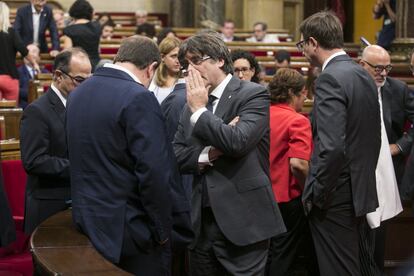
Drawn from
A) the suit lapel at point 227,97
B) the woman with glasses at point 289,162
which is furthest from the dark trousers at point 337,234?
the suit lapel at point 227,97

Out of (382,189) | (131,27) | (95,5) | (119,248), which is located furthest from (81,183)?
(95,5)

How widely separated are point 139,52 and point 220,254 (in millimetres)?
1005

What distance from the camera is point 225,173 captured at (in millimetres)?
4297

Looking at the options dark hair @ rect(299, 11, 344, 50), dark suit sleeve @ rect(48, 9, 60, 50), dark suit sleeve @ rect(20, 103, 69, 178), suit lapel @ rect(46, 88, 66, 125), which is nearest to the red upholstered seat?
dark suit sleeve @ rect(20, 103, 69, 178)

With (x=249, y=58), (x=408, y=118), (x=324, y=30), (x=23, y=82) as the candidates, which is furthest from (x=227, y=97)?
(x=23, y=82)

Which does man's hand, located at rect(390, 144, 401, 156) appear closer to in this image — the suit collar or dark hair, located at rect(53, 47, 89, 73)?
dark hair, located at rect(53, 47, 89, 73)

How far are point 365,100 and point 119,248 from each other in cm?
153

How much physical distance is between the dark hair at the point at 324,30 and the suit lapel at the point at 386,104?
3.21 feet

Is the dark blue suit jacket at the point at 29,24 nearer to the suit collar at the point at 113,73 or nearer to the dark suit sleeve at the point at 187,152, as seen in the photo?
the dark suit sleeve at the point at 187,152

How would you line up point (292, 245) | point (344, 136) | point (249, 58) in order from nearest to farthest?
point (344, 136), point (292, 245), point (249, 58)

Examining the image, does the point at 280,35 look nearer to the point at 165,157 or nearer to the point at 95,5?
the point at 95,5

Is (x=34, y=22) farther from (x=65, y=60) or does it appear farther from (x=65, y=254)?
(x=65, y=254)

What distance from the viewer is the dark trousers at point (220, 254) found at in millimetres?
4297

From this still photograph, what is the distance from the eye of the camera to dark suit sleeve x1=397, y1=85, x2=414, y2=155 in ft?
18.5
